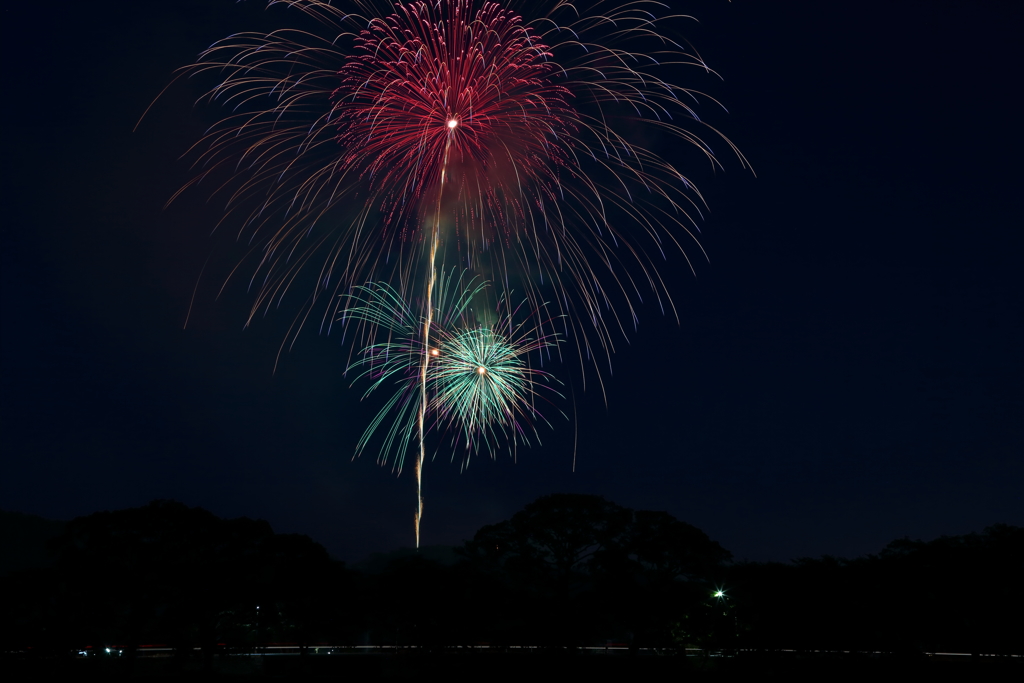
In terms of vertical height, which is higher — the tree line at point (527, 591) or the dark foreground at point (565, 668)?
the tree line at point (527, 591)

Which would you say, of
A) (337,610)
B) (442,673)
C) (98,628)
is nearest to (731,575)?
(442,673)

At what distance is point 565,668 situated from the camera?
32031 mm

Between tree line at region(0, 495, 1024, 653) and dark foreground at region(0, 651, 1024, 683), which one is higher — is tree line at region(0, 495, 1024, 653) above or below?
above

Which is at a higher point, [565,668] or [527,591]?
[527,591]

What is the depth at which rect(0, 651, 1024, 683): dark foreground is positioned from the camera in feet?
94.3

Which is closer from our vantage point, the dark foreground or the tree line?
the dark foreground

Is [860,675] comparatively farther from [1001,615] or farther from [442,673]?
[442,673]

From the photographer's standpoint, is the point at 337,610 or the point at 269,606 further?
the point at 337,610

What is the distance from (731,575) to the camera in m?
42.1

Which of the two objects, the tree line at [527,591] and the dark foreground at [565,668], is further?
the tree line at [527,591]

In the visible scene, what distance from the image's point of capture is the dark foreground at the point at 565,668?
28.7 m

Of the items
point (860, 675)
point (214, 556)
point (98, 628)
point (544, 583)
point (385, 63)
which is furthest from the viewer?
point (544, 583)

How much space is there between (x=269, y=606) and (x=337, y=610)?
5.35 meters

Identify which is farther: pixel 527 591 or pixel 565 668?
pixel 527 591
